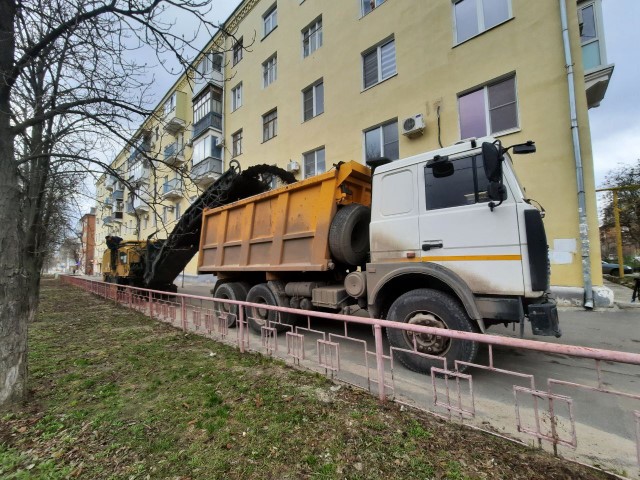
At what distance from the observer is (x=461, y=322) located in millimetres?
3576

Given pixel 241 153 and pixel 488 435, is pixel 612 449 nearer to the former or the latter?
pixel 488 435

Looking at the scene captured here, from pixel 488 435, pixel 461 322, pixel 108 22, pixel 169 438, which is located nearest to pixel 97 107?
pixel 108 22

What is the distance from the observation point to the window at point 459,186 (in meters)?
3.76

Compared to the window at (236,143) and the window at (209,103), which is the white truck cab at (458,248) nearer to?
the window at (236,143)

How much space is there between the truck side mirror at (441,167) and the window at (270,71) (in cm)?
1437

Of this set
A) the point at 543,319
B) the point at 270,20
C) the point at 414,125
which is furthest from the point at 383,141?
the point at 270,20

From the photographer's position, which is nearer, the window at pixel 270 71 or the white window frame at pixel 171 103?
the window at pixel 270 71

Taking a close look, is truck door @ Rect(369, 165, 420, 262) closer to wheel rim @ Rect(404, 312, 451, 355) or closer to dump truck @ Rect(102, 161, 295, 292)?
wheel rim @ Rect(404, 312, 451, 355)

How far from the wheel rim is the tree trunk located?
4407 millimetres

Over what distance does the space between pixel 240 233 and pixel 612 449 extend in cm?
625

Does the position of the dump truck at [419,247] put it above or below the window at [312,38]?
below

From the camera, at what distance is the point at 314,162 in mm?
13648

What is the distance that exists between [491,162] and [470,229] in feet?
2.63

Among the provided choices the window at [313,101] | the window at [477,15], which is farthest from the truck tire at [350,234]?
the window at [313,101]
